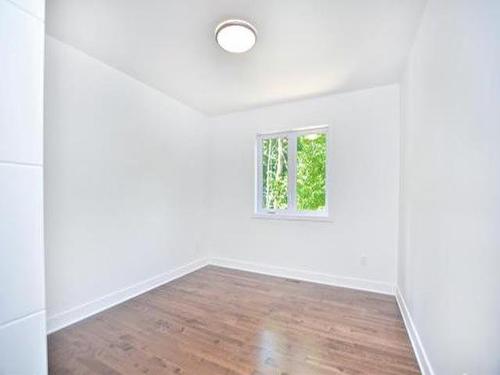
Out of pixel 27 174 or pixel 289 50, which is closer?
pixel 27 174

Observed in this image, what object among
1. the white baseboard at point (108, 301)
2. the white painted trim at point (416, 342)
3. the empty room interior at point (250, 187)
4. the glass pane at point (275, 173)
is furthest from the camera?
the glass pane at point (275, 173)

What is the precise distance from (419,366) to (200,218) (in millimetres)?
2987

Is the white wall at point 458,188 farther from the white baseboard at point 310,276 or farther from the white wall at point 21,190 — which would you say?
the white wall at point 21,190

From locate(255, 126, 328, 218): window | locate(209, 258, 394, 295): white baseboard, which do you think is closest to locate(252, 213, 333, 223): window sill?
locate(255, 126, 328, 218): window

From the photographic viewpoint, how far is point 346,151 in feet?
10.2

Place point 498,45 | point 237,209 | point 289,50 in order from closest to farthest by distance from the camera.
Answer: point 498,45
point 289,50
point 237,209

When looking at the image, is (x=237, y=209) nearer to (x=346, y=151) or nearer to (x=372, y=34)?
(x=346, y=151)

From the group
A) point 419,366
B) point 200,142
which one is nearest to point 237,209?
point 200,142

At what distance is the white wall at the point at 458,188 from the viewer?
91 cm

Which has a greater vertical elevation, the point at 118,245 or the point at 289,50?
the point at 289,50

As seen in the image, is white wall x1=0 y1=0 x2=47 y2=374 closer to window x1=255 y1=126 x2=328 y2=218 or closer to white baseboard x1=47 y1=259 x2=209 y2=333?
white baseboard x1=47 y1=259 x2=209 y2=333

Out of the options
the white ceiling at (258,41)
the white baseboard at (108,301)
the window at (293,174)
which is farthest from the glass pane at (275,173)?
the white baseboard at (108,301)

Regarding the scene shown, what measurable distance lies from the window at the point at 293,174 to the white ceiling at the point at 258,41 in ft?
2.27

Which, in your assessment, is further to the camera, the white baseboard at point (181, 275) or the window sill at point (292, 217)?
the window sill at point (292, 217)
